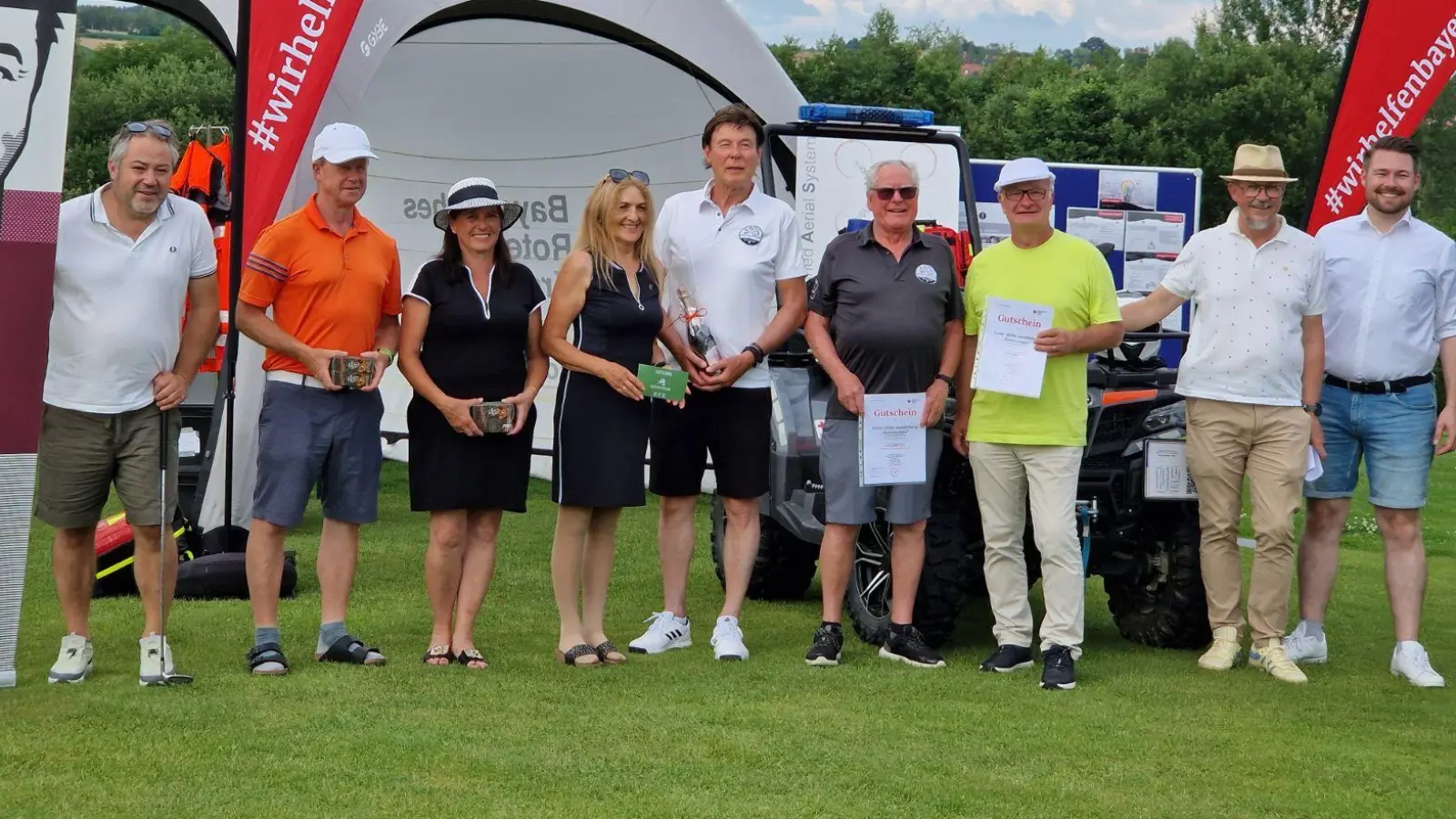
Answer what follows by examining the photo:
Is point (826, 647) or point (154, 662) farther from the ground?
point (826, 647)

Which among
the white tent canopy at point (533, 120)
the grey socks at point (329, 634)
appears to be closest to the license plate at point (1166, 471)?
the grey socks at point (329, 634)

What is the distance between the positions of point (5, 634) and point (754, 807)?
2318 millimetres

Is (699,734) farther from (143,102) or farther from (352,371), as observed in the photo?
(143,102)

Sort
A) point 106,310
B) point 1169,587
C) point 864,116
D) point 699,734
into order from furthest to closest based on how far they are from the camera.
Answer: point 864,116 < point 1169,587 < point 106,310 < point 699,734

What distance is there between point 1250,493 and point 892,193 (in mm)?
1616

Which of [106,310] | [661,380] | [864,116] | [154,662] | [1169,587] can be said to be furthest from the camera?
[864,116]

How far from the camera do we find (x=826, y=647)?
5.93 meters

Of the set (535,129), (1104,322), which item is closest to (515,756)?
(1104,322)

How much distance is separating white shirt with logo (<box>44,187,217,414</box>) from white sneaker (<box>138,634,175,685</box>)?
72cm

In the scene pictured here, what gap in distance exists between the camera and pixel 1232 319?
5898mm

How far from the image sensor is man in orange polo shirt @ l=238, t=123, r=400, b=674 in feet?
18.2

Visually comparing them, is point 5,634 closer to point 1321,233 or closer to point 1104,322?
point 1104,322

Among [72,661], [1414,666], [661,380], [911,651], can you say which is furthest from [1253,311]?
[72,661]

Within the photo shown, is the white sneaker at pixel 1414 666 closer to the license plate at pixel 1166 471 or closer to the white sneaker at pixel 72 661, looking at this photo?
the license plate at pixel 1166 471
